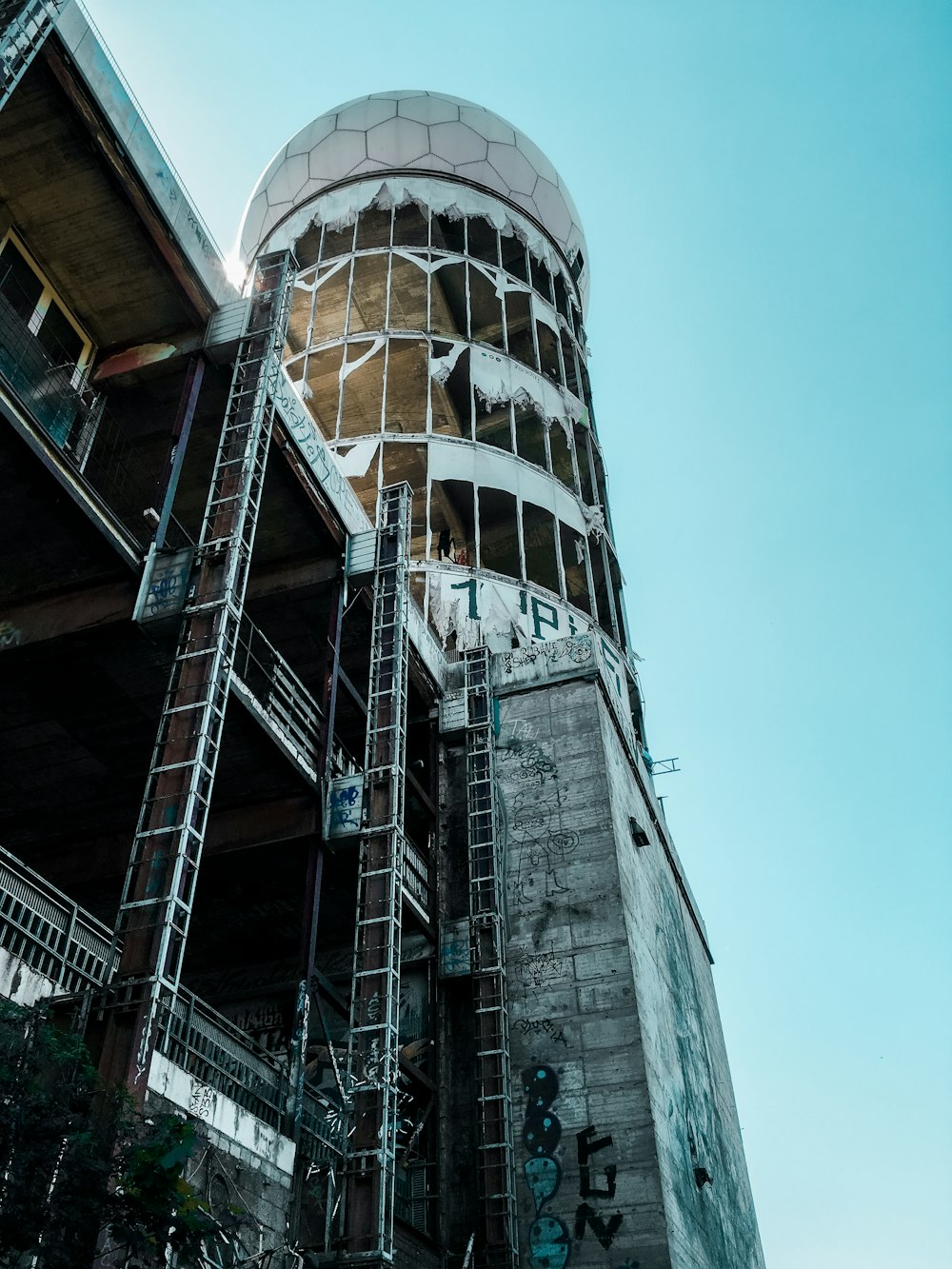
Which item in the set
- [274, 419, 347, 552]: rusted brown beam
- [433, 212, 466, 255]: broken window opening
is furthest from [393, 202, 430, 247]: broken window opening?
[274, 419, 347, 552]: rusted brown beam

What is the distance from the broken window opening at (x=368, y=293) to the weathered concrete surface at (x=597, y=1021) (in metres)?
18.5

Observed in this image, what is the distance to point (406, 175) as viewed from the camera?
41625 millimetres

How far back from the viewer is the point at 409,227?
40969mm

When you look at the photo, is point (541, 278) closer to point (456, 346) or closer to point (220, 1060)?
point (456, 346)

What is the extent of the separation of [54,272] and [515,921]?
14.7 meters

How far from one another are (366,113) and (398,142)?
7.72 feet

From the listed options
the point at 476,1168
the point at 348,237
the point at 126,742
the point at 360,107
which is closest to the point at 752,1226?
the point at 476,1168

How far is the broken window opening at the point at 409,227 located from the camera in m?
40.6

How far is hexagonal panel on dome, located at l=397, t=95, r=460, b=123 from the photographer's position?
141ft

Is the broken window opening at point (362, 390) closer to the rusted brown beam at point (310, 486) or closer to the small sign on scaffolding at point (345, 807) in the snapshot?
the rusted brown beam at point (310, 486)

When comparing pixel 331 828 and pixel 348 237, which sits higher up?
pixel 348 237

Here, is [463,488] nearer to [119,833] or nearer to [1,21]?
[119,833]

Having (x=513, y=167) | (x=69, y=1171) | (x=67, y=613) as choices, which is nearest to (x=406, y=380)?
(x=513, y=167)

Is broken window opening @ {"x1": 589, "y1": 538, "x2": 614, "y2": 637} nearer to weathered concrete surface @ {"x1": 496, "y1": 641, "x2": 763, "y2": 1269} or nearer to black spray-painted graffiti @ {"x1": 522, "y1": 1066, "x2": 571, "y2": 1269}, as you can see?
weathered concrete surface @ {"x1": 496, "y1": 641, "x2": 763, "y2": 1269}
